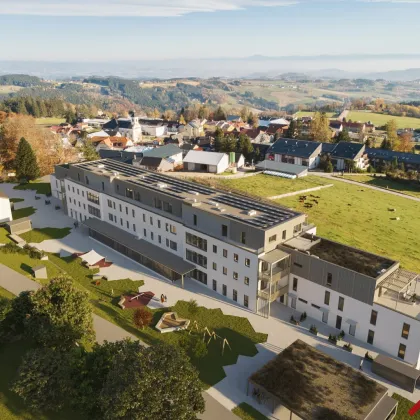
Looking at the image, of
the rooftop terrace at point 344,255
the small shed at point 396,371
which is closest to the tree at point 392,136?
the rooftop terrace at point 344,255

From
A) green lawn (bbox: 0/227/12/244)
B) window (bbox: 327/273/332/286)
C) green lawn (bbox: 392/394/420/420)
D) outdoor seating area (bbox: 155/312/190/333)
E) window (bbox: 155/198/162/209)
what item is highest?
window (bbox: 155/198/162/209)

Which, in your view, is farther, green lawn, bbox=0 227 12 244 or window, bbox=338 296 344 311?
green lawn, bbox=0 227 12 244

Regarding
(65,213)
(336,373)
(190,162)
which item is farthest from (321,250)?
(190,162)

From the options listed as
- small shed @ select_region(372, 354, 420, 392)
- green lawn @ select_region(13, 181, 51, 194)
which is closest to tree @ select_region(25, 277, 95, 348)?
small shed @ select_region(372, 354, 420, 392)

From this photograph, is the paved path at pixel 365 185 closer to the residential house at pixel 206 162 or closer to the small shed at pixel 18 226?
the residential house at pixel 206 162

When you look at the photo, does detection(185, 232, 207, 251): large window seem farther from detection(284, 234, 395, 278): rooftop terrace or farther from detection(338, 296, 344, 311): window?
detection(338, 296, 344, 311): window

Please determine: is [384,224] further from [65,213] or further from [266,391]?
[65,213]

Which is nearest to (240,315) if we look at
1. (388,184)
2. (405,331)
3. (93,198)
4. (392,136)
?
(405,331)
